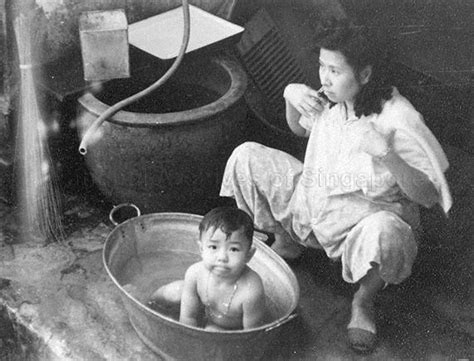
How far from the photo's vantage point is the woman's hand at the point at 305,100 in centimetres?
299

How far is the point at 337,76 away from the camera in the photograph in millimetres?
2707

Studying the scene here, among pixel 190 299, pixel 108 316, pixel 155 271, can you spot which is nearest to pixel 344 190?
pixel 190 299

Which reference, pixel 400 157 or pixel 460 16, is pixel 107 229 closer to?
pixel 400 157

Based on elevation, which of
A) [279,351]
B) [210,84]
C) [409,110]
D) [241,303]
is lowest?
[279,351]

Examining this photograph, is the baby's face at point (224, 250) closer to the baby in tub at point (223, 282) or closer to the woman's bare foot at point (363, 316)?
the baby in tub at point (223, 282)

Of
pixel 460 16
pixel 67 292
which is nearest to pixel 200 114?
pixel 67 292

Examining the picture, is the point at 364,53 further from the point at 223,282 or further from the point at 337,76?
the point at 223,282

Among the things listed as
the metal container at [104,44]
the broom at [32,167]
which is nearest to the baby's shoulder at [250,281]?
the broom at [32,167]

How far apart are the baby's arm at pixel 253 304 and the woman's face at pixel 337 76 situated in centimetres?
89

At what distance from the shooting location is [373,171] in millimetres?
2760

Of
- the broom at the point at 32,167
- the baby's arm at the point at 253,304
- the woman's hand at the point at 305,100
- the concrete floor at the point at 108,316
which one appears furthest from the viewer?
the broom at the point at 32,167

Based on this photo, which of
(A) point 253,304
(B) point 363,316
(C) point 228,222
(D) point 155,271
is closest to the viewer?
(C) point 228,222

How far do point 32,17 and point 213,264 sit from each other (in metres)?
1.77

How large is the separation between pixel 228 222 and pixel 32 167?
1376 millimetres
